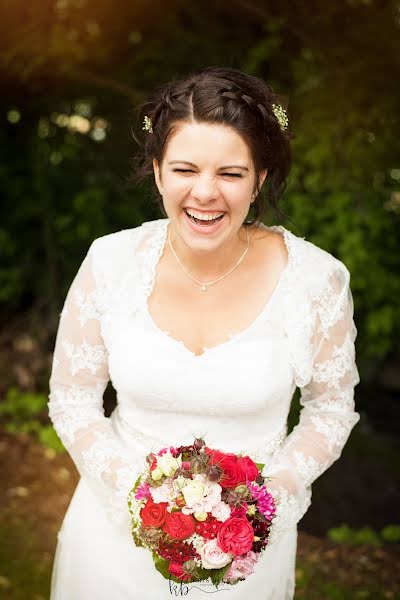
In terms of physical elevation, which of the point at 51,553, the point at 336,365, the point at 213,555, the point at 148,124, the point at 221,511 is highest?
the point at 148,124

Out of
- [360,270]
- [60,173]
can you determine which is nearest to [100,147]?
[60,173]

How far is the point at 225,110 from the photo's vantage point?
86.3 inches

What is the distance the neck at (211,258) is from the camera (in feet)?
8.37

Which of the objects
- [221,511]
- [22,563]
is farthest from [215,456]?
[22,563]

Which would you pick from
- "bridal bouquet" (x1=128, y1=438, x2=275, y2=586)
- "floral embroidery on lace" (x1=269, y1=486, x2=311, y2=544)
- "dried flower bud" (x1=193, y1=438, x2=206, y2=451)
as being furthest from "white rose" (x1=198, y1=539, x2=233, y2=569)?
"floral embroidery on lace" (x1=269, y1=486, x2=311, y2=544)

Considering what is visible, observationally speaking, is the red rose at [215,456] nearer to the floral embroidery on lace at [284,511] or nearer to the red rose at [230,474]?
the red rose at [230,474]

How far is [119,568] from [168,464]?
0.76 meters

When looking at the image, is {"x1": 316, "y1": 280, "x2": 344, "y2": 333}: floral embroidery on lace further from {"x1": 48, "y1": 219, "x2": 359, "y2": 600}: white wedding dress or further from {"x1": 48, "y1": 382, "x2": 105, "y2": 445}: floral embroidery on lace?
{"x1": 48, "y1": 382, "x2": 105, "y2": 445}: floral embroidery on lace

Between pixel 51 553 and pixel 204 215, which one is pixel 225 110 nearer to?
pixel 204 215

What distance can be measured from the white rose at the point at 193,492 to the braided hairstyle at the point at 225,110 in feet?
3.44

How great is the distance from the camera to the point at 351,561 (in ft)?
13.6

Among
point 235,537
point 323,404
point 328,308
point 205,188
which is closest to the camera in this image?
point 235,537

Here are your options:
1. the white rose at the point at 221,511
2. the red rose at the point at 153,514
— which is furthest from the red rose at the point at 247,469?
the red rose at the point at 153,514

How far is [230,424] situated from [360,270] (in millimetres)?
3001
